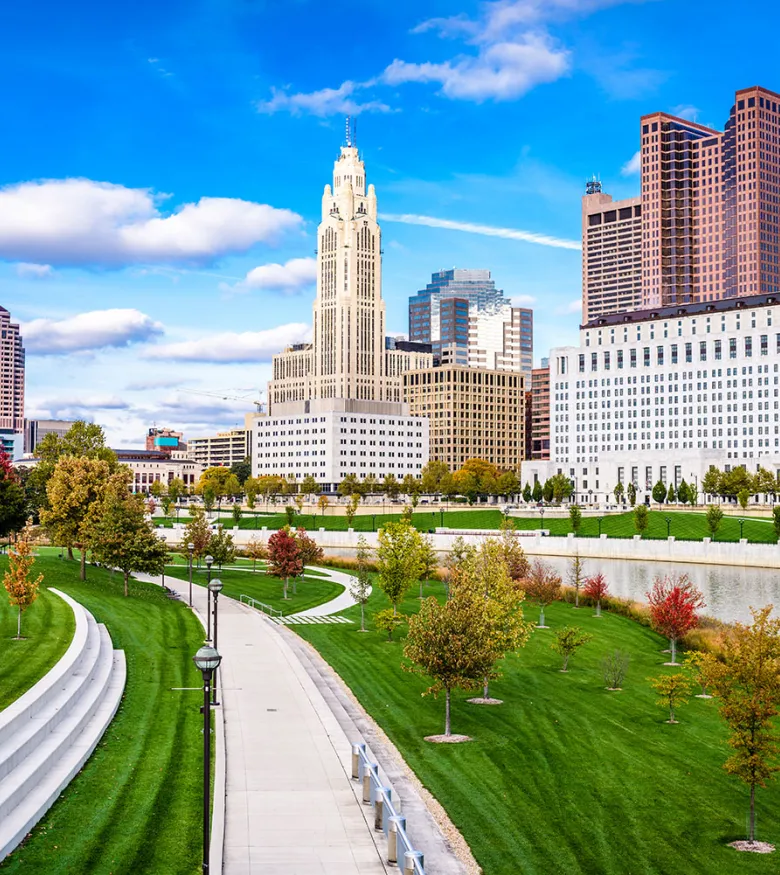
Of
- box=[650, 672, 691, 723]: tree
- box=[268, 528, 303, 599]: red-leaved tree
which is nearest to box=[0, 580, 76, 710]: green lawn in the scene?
box=[650, 672, 691, 723]: tree

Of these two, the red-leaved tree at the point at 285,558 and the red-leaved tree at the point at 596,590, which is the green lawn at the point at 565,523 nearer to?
the red-leaved tree at the point at 596,590

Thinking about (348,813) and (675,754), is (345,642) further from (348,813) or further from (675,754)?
(348,813)

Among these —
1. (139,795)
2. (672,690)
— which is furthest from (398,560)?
(139,795)

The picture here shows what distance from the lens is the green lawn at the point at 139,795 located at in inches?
796

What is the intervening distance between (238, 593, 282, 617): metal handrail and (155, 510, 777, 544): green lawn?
7395cm

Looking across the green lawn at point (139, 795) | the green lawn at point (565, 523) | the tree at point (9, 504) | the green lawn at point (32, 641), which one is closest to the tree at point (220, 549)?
the tree at point (9, 504)

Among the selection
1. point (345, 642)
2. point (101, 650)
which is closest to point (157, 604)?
point (345, 642)

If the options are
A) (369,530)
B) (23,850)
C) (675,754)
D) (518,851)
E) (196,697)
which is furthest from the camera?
(369,530)

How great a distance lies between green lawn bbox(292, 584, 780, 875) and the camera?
23359 millimetres

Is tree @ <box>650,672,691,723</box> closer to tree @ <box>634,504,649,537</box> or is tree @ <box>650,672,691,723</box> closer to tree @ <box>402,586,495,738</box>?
tree @ <box>402,586,495,738</box>

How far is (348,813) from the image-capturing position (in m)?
23.1

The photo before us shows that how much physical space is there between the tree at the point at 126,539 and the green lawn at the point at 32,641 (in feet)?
39.2

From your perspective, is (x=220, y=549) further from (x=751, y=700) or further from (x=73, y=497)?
(x=751, y=700)

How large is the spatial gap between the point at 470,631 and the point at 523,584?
33770 millimetres
